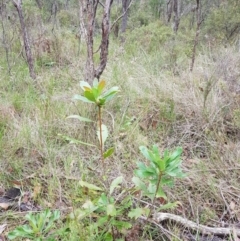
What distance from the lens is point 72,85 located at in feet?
10.0

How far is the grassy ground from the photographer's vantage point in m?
1.45

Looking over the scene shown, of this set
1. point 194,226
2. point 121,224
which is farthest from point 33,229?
point 194,226

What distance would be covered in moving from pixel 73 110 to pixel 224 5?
578cm

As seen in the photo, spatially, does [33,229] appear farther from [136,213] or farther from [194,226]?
[194,226]

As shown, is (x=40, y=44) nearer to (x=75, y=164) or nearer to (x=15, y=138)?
(x=15, y=138)

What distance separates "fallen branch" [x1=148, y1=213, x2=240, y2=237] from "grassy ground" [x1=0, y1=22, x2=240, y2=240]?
32 mm

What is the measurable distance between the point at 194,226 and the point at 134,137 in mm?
794

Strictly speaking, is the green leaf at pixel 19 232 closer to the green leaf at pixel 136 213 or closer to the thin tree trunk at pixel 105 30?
the green leaf at pixel 136 213

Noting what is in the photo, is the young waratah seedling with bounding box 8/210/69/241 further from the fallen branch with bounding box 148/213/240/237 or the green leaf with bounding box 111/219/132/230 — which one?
the fallen branch with bounding box 148/213/240/237

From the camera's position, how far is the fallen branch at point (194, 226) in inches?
48.9

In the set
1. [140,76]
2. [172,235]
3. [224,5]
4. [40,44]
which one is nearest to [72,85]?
[140,76]

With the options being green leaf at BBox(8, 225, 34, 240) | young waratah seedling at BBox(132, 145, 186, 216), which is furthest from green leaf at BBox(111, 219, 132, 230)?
green leaf at BBox(8, 225, 34, 240)

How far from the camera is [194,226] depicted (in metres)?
1.27

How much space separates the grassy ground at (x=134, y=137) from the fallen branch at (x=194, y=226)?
3cm
